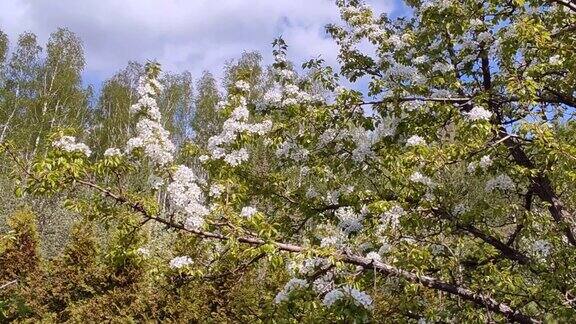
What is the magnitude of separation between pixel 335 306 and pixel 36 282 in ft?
32.2

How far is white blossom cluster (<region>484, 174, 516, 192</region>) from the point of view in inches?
244

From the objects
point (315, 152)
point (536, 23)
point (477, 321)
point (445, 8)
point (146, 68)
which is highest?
point (445, 8)

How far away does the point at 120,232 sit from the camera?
14.6ft

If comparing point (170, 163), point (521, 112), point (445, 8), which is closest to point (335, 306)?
point (170, 163)

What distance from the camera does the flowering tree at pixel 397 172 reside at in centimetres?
424

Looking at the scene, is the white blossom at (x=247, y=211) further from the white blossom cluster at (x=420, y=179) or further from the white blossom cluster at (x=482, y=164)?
the white blossom cluster at (x=482, y=164)

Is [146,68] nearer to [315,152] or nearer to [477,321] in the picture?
[315,152]

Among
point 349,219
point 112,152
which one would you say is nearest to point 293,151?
point 349,219

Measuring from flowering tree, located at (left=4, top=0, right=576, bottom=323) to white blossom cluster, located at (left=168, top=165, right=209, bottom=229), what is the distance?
0.04 feet

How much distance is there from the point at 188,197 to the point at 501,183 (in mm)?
3982

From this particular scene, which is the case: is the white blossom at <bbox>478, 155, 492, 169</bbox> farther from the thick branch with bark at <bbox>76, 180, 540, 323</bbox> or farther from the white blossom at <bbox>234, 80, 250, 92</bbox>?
the white blossom at <bbox>234, 80, 250, 92</bbox>

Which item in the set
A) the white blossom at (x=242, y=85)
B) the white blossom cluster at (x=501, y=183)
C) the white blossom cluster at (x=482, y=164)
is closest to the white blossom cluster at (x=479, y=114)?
the white blossom cluster at (x=482, y=164)

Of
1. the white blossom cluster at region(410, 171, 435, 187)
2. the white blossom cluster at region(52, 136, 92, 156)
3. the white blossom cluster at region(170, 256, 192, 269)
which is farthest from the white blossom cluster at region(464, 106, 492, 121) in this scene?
the white blossom cluster at region(52, 136, 92, 156)

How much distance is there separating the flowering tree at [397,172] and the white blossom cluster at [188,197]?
0.04 feet
